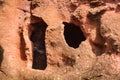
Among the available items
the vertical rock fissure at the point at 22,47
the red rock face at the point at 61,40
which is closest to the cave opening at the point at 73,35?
the red rock face at the point at 61,40

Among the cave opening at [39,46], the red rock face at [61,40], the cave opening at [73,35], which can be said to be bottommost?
the cave opening at [39,46]

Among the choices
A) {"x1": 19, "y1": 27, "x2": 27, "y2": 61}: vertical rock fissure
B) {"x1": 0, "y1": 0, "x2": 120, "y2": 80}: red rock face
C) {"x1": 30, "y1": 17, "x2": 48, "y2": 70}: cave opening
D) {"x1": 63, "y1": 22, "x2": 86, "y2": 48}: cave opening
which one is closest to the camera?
{"x1": 0, "y1": 0, "x2": 120, "y2": 80}: red rock face

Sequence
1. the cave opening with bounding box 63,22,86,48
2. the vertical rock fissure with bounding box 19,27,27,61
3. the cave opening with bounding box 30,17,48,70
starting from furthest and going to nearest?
1. the cave opening with bounding box 30,17,48,70
2. the cave opening with bounding box 63,22,86,48
3. the vertical rock fissure with bounding box 19,27,27,61

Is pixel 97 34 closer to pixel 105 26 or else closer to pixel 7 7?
pixel 105 26

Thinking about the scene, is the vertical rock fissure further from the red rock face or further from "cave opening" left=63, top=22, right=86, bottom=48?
"cave opening" left=63, top=22, right=86, bottom=48

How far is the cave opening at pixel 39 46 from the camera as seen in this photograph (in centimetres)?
827

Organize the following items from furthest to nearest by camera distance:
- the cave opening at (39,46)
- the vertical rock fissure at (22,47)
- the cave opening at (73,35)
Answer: the cave opening at (39,46) → the cave opening at (73,35) → the vertical rock fissure at (22,47)

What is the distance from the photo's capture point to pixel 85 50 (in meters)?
6.88

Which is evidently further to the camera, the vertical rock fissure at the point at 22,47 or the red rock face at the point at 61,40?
the vertical rock fissure at the point at 22,47

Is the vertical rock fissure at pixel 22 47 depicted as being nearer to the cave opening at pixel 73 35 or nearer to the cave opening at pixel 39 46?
the cave opening at pixel 39 46

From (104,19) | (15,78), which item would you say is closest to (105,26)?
(104,19)

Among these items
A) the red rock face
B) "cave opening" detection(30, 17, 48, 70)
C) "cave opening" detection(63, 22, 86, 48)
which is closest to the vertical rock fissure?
the red rock face

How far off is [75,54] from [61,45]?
368 mm

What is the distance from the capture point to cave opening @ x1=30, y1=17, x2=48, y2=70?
827 cm
